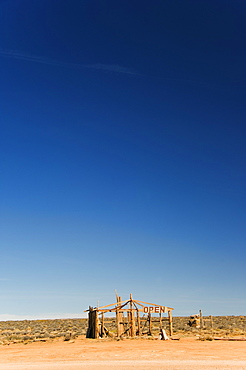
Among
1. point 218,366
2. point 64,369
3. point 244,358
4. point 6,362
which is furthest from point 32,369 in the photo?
point 244,358

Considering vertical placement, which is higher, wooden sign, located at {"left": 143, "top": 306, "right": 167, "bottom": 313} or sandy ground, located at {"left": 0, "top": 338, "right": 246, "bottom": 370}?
wooden sign, located at {"left": 143, "top": 306, "right": 167, "bottom": 313}

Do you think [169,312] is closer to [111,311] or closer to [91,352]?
[111,311]

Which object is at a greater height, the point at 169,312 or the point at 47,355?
the point at 169,312

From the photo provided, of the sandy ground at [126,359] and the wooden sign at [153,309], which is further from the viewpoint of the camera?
the wooden sign at [153,309]

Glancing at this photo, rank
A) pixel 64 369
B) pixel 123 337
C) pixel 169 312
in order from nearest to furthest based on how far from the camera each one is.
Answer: pixel 64 369, pixel 123 337, pixel 169 312

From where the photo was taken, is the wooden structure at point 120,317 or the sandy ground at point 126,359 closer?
the sandy ground at point 126,359

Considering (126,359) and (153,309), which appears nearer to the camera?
(126,359)

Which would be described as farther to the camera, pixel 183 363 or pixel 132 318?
pixel 132 318

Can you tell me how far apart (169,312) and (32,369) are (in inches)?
793

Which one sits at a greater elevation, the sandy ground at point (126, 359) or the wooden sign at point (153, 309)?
the wooden sign at point (153, 309)

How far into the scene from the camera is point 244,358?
681 inches

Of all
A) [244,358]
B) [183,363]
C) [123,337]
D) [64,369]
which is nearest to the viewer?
[64,369]

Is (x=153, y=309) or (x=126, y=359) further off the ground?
(x=153, y=309)

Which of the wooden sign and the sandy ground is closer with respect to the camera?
the sandy ground
